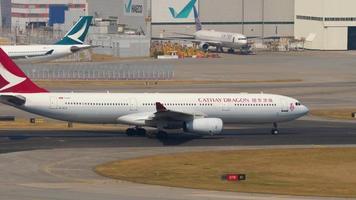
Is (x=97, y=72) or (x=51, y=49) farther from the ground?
(x=51, y=49)

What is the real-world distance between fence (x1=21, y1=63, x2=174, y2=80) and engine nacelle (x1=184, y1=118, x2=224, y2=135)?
199 ft

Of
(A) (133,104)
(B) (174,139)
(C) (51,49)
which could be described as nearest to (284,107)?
(B) (174,139)

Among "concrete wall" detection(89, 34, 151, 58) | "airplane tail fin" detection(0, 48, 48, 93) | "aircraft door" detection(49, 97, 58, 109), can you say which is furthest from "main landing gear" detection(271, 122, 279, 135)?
"concrete wall" detection(89, 34, 151, 58)

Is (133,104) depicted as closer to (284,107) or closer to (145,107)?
(145,107)

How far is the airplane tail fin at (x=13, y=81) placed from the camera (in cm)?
8425

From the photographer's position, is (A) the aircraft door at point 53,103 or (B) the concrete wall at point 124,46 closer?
(A) the aircraft door at point 53,103

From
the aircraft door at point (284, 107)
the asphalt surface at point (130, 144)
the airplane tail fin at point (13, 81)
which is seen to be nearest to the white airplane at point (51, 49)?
the asphalt surface at point (130, 144)

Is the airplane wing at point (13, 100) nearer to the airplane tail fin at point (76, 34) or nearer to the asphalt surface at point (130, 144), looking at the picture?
the asphalt surface at point (130, 144)

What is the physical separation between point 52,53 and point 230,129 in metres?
64.7

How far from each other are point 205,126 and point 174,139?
2.99 m

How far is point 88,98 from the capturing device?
8488 centimetres

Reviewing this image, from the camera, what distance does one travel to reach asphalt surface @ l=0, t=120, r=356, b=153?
8036cm

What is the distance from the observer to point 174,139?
85.3 metres

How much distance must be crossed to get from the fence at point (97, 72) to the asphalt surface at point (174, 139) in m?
53.3
